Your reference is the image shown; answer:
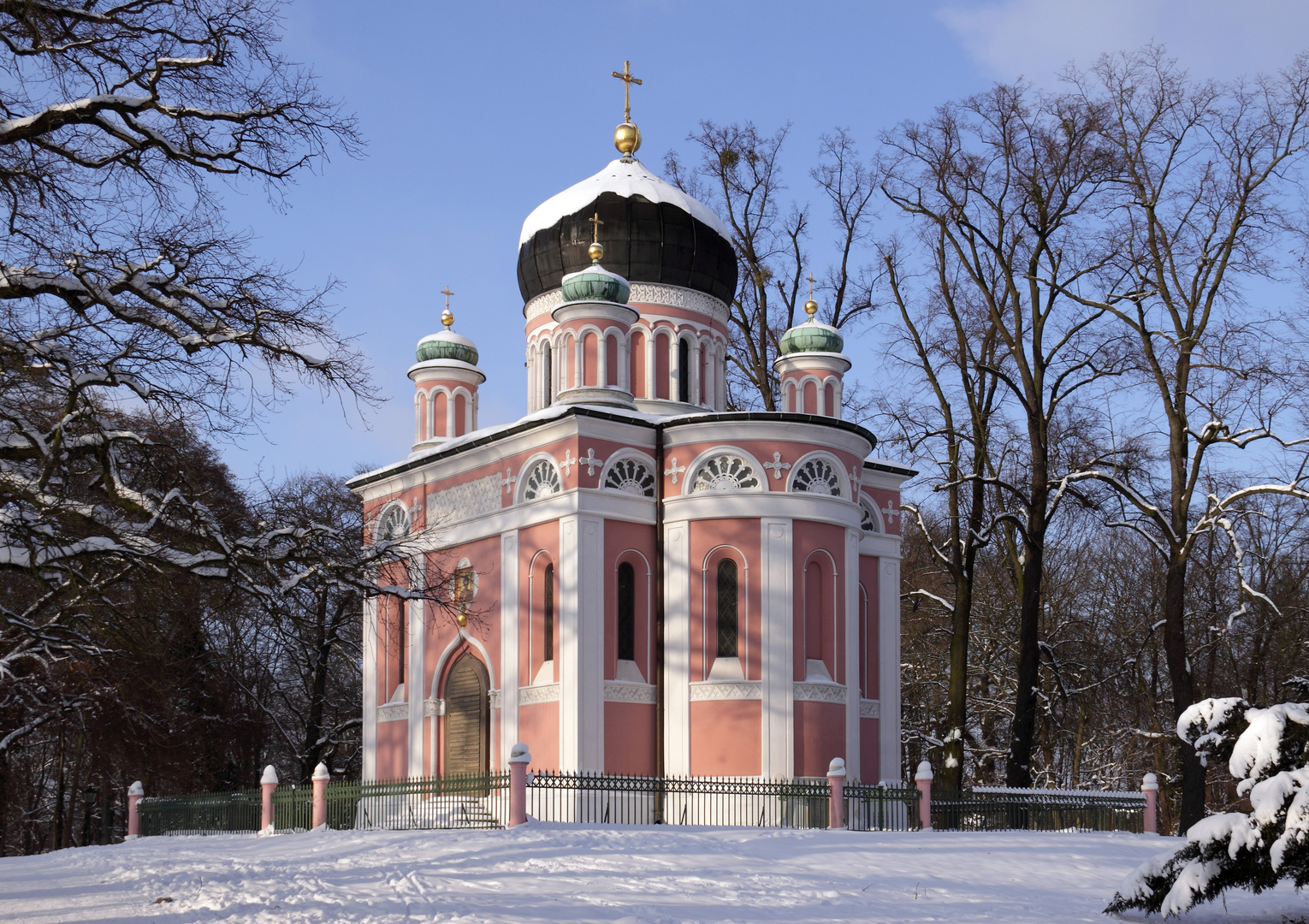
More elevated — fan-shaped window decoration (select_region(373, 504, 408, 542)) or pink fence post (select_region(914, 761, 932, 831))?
fan-shaped window decoration (select_region(373, 504, 408, 542))

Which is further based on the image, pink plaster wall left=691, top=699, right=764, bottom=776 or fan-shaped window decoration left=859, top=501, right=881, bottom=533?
fan-shaped window decoration left=859, top=501, right=881, bottom=533

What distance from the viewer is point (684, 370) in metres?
25.5

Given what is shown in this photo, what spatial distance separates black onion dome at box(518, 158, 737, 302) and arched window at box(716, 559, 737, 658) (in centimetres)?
646

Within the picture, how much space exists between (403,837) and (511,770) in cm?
143

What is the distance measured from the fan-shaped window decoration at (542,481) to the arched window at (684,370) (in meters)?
4.35

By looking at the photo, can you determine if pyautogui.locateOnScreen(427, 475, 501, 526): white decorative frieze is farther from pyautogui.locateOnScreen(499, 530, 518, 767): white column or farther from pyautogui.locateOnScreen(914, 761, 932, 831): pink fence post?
pyautogui.locateOnScreen(914, 761, 932, 831): pink fence post

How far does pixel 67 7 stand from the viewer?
361 inches

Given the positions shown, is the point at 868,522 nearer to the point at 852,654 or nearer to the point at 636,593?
the point at 852,654

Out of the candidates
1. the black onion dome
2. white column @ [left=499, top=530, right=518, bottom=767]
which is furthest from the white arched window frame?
the black onion dome

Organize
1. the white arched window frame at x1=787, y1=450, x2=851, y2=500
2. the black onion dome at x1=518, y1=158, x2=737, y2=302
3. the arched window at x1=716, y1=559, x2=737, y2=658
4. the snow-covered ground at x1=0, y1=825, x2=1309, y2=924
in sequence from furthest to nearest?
the black onion dome at x1=518, y1=158, x2=737, y2=302
the white arched window frame at x1=787, y1=450, x2=851, y2=500
the arched window at x1=716, y1=559, x2=737, y2=658
the snow-covered ground at x1=0, y1=825, x2=1309, y2=924

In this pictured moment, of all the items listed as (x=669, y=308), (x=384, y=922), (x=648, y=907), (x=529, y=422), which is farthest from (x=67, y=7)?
(x=669, y=308)

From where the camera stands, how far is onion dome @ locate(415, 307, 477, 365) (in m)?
27.0

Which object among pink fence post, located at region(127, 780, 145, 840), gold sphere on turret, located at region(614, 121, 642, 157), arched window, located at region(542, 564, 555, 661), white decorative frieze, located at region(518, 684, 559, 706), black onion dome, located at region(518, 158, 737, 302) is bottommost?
pink fence post, located at region(127, 780, 145, 840)

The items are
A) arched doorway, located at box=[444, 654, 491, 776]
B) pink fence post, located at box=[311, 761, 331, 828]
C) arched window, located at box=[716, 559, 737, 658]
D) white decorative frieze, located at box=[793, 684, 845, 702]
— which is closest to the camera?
pink fence post, located at box=[311, 761, 331, 828]
